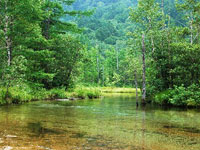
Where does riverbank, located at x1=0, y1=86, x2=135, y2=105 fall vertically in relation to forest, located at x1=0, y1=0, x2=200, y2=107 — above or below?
below

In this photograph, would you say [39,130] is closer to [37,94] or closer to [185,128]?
[185,128]

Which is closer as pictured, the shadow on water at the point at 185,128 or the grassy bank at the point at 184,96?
the shadow on water at the point at 185,128

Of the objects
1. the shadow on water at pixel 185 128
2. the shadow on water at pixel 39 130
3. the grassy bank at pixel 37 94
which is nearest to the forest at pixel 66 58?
the grassy bank at pixel 37 94

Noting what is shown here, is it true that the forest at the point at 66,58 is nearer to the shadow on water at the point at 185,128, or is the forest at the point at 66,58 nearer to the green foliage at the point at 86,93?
the green foliage at the point at 86,93

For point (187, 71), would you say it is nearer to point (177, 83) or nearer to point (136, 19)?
point (177, 83)

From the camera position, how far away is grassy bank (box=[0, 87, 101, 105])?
2044 centimetres

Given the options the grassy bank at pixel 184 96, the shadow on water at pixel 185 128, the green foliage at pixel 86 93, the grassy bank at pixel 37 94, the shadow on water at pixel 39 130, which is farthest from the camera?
the green foliage at pixel 86 93

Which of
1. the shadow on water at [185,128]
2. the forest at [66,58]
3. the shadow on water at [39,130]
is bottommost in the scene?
the shadow on water at [185,128]

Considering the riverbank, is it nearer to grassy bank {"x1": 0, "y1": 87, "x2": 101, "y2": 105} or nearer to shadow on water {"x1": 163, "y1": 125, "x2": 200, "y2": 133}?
grassy bank {"x1": 0, "y1": 87, "x2": 101, "y2": 105}

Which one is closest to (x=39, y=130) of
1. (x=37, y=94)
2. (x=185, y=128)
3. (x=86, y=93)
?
(x=185, y=128)

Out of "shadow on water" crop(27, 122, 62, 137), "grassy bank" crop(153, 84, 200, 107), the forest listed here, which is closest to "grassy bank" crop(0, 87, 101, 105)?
the forest

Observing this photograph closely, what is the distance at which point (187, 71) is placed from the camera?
76.0ft

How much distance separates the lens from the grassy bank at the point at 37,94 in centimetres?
2044

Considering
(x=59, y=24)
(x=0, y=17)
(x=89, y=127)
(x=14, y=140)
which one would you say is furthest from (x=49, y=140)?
(x=59, y=24)
